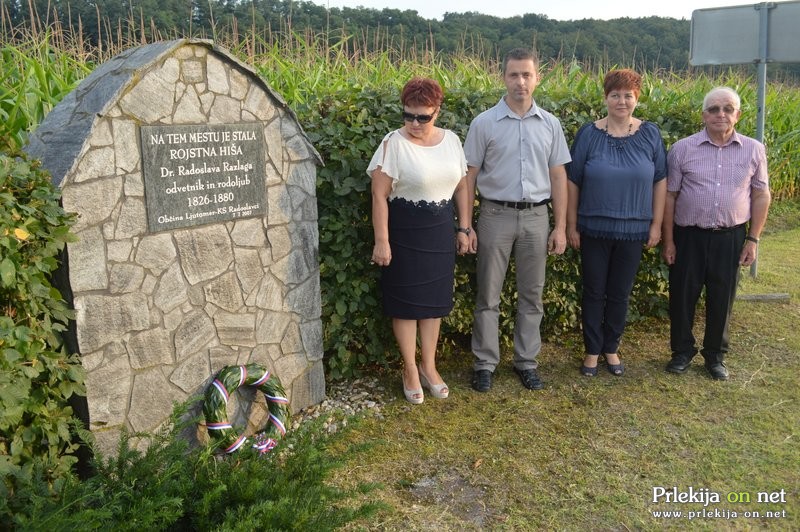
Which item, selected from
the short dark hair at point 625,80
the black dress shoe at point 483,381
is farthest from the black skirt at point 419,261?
the short dark hair at point 625,80

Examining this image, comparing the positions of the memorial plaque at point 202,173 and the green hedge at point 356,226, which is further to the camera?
the green hedge at point 356,226

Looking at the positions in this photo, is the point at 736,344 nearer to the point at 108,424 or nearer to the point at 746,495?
the point at 746,495

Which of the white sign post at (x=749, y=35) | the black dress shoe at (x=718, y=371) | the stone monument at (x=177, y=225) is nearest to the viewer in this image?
the stone monument at (x=177, y=225)

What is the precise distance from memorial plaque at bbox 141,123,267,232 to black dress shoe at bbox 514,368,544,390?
1956mm

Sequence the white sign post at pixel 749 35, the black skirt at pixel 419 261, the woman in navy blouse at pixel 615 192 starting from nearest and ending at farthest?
the black skirt at pixel 419 261 < the woman in navy blouse at pixel 615 192 < the white sign post at pixel 749 35

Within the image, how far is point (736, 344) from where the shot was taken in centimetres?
515

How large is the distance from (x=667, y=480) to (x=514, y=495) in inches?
29.4

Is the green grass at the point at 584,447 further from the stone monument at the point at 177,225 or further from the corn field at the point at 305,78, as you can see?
the corn field at the point at 305,78

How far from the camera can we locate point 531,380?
14.5 ft

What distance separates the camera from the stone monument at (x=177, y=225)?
116 inches

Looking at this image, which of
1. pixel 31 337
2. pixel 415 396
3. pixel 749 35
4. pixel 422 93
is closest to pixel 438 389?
pixel 415 396

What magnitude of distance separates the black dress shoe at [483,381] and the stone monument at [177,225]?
3.73 feet

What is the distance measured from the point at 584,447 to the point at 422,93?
2009 mm

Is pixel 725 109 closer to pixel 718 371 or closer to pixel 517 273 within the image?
pixel 517 273
